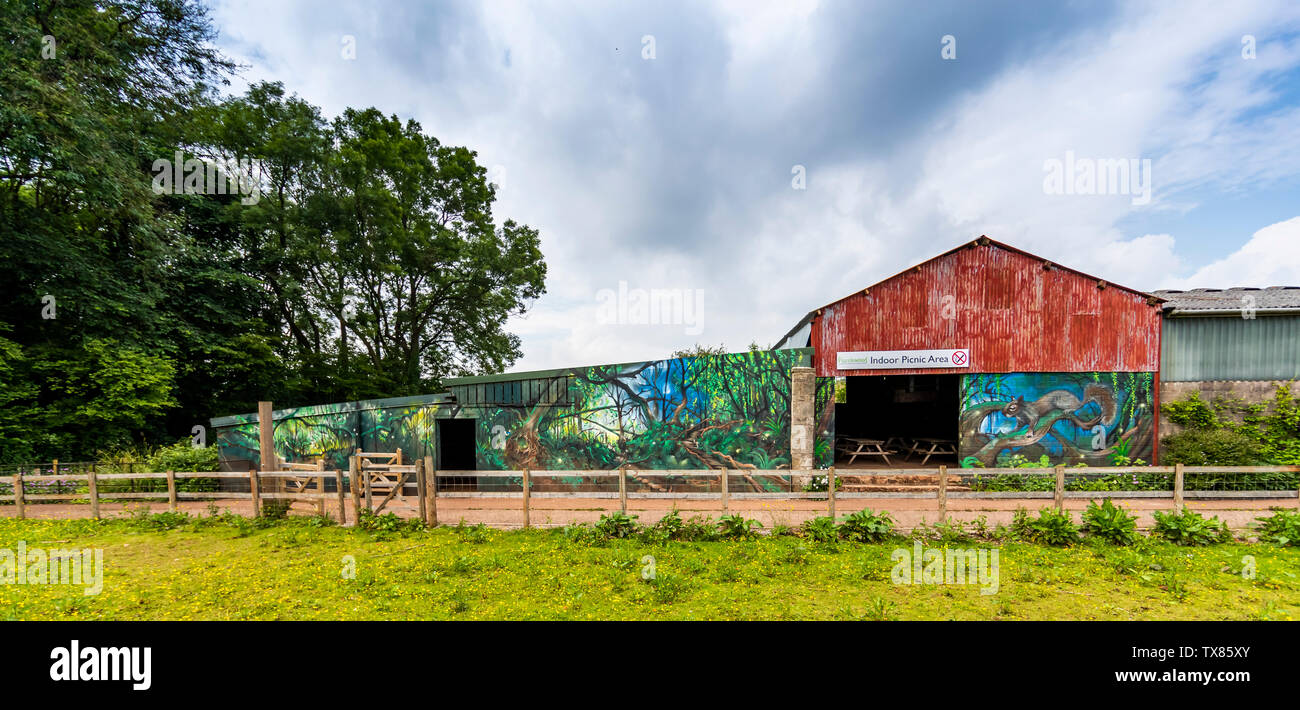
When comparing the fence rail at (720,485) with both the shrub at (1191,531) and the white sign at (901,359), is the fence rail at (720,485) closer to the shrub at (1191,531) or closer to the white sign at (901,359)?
the shrub at (1191,531)

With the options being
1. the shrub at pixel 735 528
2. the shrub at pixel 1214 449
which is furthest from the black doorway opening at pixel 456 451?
the shrub at pixel 1214 449

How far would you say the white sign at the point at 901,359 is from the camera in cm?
1205

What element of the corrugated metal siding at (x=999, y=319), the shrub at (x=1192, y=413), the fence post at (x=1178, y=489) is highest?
the corrugated metal siding at (x=999, y=319)

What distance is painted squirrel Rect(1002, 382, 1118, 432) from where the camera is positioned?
38.7 ft

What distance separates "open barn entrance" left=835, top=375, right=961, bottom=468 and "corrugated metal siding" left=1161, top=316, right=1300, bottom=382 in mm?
5370

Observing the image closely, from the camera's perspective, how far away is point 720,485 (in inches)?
425

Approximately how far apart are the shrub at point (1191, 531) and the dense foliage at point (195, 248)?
24500 mm

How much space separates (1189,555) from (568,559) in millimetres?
9541

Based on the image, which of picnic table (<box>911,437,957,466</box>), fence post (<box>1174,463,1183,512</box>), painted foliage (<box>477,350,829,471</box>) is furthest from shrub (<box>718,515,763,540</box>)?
picnic table (<box>911,437,957,466</box>)

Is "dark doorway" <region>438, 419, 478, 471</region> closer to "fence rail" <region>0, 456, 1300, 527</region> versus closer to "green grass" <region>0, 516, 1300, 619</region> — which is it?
"fence rail" <region>0, 456, 1300, 527</region>

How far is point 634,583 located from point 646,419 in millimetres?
6438

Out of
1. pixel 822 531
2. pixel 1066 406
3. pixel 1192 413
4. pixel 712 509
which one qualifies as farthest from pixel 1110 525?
pixel 1192 413

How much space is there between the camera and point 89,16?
15633 millimetres

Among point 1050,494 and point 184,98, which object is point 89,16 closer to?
point 184,98
